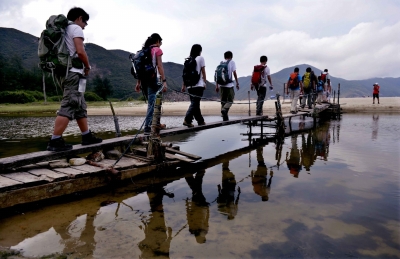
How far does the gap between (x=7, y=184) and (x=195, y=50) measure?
5401 millimetres

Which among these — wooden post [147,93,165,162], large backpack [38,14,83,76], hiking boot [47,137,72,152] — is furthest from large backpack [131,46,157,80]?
hiking boot [47,137,72,152]

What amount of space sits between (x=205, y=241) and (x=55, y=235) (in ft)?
6.43

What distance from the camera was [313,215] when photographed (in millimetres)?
3992

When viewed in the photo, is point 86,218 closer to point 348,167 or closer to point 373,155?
point 348,167

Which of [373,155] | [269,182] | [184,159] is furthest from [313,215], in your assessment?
[373,155]

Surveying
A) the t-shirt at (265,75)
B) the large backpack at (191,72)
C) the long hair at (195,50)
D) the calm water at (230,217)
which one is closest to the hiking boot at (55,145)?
the calm water at (230,217)

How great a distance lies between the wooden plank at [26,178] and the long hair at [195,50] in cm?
493

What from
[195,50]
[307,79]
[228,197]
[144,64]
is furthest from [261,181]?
[307,79]

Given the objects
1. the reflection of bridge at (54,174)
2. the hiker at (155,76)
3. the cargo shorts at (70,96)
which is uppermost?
the hiker at (155,76)

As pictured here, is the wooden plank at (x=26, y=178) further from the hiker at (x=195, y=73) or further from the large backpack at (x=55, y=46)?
the hiker at (x=195, y=73)

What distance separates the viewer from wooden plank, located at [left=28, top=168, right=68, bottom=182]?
4434 millimetres

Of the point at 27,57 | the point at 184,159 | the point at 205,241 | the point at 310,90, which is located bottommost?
the point at 205,241

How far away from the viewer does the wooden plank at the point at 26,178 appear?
4167mm

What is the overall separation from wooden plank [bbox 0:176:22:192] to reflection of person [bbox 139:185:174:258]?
82.6 inches
